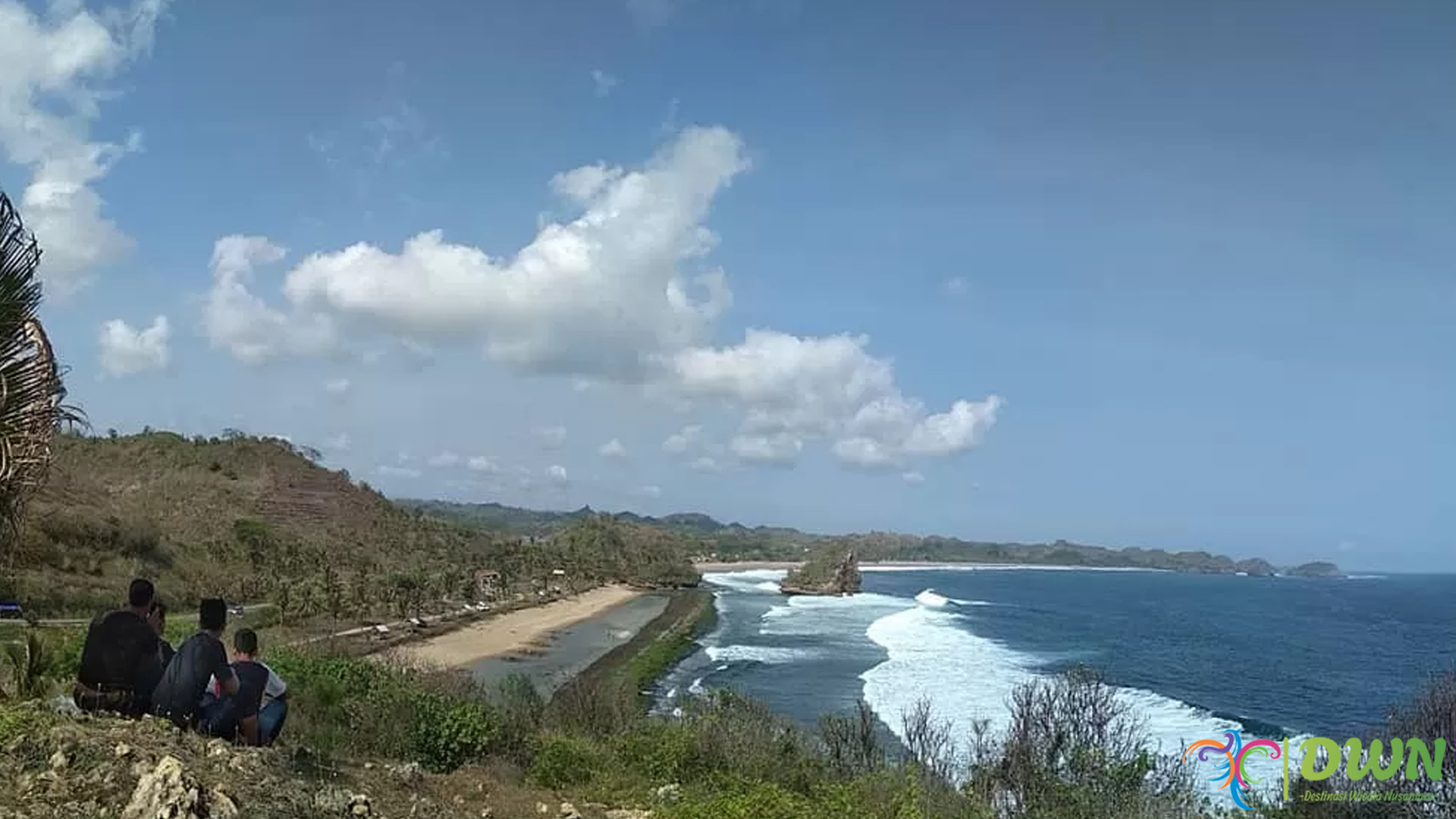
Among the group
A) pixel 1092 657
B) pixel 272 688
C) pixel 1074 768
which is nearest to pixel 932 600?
pixel 1092 657

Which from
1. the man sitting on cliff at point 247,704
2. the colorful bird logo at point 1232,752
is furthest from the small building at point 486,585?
the man sitting on cliff at point 247,704

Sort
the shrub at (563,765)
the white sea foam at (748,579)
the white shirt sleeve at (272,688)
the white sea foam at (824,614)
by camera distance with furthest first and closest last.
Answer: the white sea foam at (748,579) < the white sea foam at (824,614) < the shrub at (563,765) < the white shirt sleeve at (272,688)

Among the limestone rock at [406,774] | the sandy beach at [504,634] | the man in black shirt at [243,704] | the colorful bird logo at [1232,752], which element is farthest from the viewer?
the sandy beach at [504,634]

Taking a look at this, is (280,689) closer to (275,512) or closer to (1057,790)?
(1057,790)

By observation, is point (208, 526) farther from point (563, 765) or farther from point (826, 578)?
point (826, 578)

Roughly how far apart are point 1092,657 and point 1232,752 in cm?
2574

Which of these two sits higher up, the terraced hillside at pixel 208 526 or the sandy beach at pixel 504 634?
the terraced hillside at pixel 208 526

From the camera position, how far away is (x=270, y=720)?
8.88 metres

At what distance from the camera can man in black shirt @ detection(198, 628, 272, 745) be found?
827cm

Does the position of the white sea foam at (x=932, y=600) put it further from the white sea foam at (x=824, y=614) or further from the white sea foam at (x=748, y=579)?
the white sea foam at (x=748, y=579)

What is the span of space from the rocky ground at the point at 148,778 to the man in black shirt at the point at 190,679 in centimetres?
31

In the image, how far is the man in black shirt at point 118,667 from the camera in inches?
322

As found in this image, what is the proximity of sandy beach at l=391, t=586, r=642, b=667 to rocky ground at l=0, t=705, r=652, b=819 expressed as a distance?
17457mm

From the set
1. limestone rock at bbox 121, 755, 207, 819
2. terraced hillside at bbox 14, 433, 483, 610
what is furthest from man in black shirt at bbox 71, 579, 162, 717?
terraced hillside at bbox 14, 433, 483, 610
